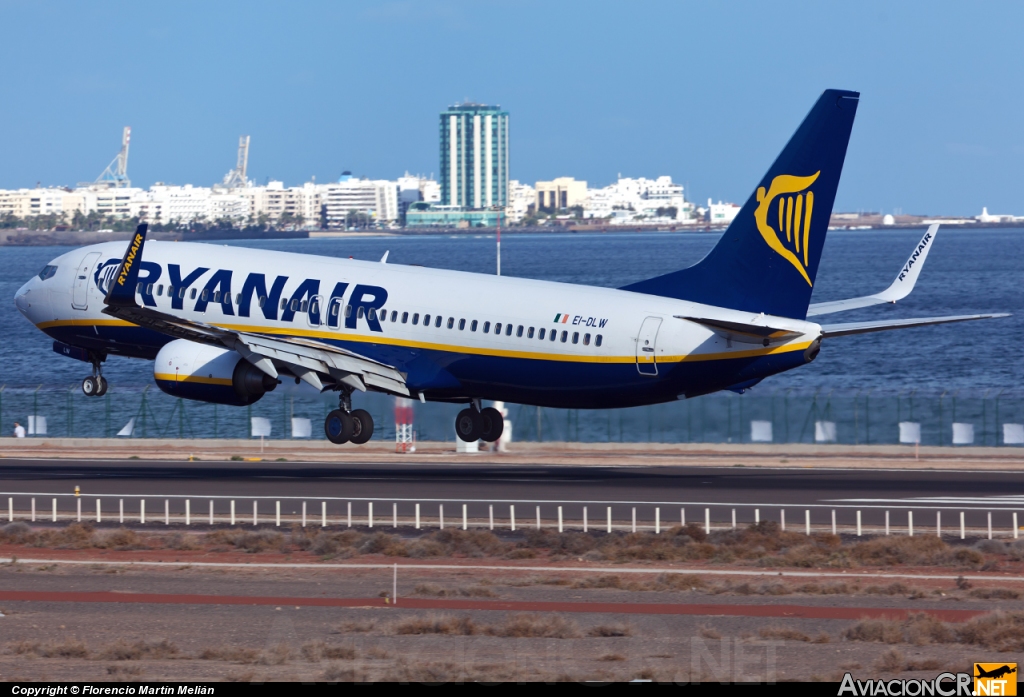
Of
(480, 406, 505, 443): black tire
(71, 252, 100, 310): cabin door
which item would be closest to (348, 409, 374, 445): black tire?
(480, 406, 505, 443): black tire

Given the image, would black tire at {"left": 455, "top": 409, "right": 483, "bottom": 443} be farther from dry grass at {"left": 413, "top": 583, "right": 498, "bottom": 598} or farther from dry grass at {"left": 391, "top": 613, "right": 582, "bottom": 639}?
dry grass at {"left": 391, "top": 613, "right": 582, "bottom": 639}

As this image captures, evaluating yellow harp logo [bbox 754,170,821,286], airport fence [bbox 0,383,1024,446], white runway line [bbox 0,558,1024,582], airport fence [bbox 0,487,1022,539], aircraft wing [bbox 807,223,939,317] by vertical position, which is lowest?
white runway line [bbox 0,558,1024,582]

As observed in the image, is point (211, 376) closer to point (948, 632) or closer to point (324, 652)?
point (324, 652)

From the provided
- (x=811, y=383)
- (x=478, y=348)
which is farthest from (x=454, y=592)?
(x=811, y=383)

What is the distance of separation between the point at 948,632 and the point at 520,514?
21.5m

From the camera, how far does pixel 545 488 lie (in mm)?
54156

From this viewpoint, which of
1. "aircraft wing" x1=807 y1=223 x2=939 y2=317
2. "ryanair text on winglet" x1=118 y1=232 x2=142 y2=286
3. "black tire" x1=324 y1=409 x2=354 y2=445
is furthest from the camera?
"black tire" x1=324 y1=409 x2=354 y2=445

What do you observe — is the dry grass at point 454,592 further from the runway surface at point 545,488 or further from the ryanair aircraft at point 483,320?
the ryanair aircraft at point 483,320

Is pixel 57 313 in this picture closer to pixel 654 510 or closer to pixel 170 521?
pixel 170 521

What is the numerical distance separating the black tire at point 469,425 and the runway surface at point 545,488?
2.00 meters

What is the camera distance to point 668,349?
4662cm

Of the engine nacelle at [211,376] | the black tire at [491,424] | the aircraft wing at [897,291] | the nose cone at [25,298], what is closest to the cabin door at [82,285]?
the nose cone at [25,298]

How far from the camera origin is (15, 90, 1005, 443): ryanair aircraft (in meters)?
46.7

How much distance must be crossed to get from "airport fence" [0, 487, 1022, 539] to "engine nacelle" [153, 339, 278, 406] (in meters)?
3.65
